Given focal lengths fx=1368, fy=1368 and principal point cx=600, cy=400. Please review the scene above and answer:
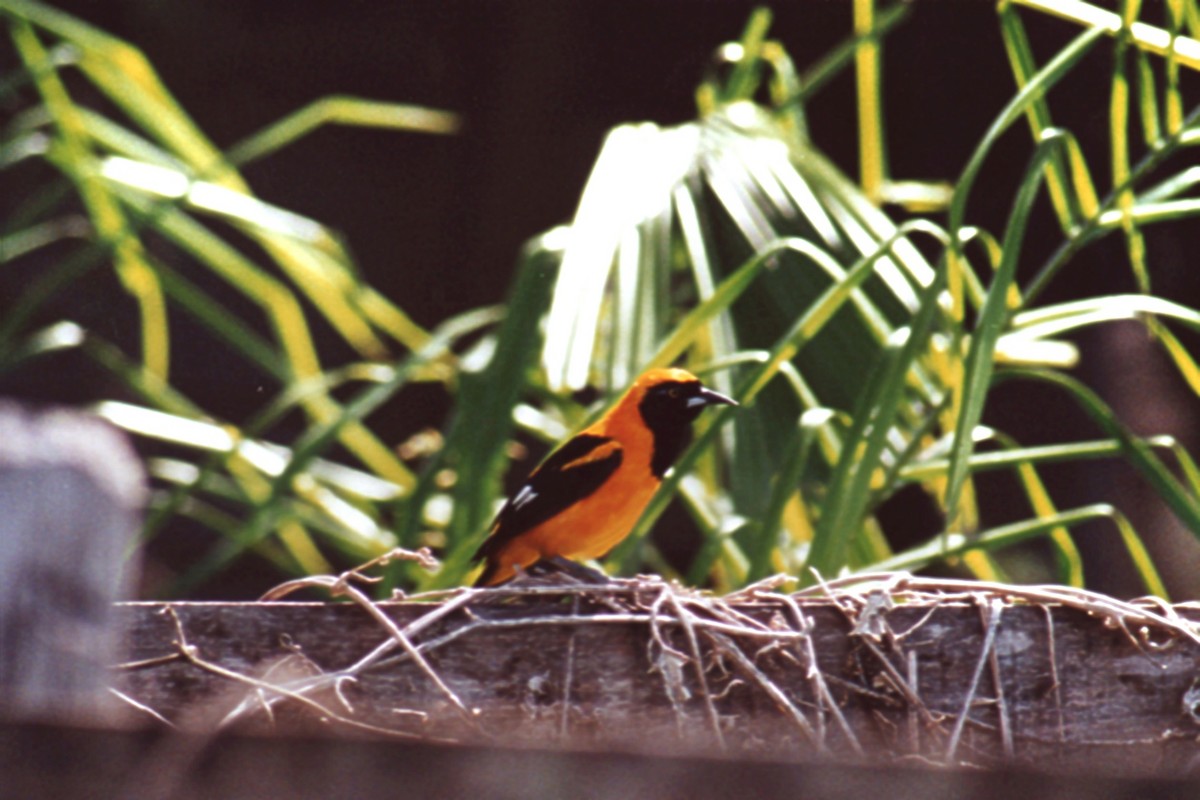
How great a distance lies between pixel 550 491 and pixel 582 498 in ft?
0.15

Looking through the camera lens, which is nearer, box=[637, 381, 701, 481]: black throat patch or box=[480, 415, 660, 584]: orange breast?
box=[480, 415, 660, 584]: orange breast

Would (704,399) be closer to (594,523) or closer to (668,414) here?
(668,414)

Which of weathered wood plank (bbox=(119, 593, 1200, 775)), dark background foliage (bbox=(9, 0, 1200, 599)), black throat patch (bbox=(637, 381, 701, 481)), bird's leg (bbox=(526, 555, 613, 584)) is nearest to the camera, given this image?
weathered wood plank (bbox=(119, 593, 1200, 775))

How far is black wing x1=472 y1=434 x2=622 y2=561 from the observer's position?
1657mm

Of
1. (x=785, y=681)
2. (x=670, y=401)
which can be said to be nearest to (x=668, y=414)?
(x=670, y=401)

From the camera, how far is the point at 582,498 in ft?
5.55

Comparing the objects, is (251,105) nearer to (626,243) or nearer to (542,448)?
(542,448)

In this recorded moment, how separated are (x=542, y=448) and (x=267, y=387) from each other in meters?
0.80

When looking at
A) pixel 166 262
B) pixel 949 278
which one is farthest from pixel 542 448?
pixel 949 278

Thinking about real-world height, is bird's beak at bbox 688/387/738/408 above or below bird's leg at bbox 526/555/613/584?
above

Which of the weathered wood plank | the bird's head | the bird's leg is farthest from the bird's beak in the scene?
the weathered wood plank

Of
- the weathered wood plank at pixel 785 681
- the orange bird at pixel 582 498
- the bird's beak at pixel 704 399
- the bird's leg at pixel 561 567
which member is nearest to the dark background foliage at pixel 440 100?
the bird's beak at pixel 704 399

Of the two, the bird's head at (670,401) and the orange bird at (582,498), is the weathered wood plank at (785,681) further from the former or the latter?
the bird's head at (670,401)

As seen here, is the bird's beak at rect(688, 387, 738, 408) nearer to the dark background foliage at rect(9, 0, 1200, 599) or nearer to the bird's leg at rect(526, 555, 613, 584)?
→ the bird's leg at rect(526, 555, 613, 584)
